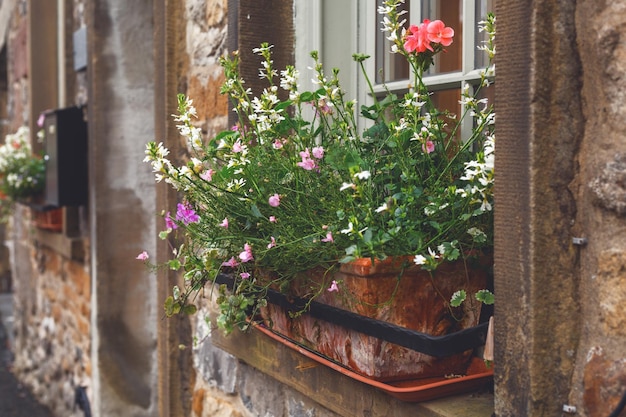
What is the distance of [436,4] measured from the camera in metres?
2.31

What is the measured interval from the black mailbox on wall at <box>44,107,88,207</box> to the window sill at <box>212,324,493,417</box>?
8.37 ft

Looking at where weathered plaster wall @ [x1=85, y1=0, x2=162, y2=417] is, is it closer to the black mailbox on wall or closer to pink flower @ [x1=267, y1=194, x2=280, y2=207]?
the black mailbox on wall

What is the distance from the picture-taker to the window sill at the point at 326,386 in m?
1.82

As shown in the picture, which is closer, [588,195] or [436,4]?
[588,195]

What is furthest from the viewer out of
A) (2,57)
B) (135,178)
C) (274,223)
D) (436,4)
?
(2,57)

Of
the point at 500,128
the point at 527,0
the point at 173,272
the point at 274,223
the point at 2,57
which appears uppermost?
the point at 2,57

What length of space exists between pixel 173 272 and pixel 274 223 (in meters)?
1.40

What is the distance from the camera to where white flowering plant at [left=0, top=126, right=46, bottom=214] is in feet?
20.4

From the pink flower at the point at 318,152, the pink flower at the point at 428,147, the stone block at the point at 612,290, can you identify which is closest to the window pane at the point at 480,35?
the pink flower at the point at 428,147

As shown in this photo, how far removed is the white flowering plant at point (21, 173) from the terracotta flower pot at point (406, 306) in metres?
4.71

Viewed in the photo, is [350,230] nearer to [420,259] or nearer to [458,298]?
[420,259]

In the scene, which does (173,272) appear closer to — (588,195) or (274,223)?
(274,223)

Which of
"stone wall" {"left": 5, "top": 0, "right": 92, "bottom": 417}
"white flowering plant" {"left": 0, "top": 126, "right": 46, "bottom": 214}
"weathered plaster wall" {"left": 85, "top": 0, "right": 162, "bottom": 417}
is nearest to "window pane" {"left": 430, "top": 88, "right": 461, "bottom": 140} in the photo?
"weathered plaster wall" {"left": 85, "top": 0, "right": 162, "bottom": 417}

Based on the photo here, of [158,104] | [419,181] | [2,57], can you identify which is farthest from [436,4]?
[2,57]
